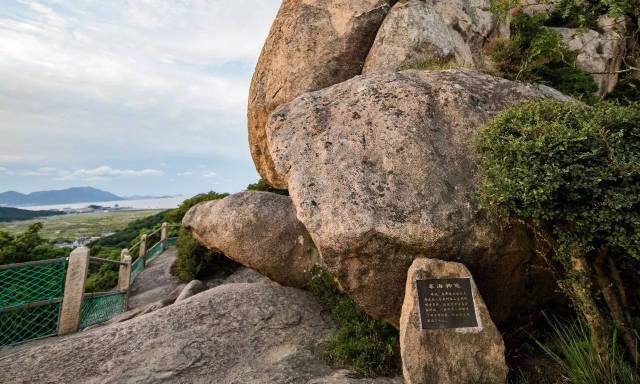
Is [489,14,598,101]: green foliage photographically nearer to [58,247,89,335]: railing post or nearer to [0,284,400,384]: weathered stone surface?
[0,284,400,384]: weathered stone surface

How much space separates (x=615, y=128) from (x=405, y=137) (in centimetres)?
272

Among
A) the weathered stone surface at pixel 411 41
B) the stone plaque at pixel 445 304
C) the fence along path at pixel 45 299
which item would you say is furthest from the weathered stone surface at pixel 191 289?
the weathered stone surface at pixel 411 41

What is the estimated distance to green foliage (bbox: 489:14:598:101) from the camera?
13.4 metres

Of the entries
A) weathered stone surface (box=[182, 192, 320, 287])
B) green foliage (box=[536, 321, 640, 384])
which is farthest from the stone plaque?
weathered stone surface (box=[182, 192, 320, 287])

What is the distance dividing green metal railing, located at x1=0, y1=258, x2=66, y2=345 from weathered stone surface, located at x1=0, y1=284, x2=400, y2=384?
0.39m

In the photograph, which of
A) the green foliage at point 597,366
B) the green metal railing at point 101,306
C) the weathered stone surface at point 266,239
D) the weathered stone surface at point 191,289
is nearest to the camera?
the green foliage at point 597,366

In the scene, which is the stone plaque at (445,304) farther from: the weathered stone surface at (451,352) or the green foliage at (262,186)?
the green foliage at (262,186)

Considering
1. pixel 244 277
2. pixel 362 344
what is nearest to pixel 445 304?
pixel 362 344

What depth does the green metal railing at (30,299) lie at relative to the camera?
23.2 feet

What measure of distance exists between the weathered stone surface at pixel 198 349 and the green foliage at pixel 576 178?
10.5 ft

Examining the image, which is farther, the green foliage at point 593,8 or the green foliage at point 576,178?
the green foliage at point 593,8

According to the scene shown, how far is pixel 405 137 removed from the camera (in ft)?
19.6

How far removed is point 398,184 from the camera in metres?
5.61

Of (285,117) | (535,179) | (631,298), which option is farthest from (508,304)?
(285,117)
